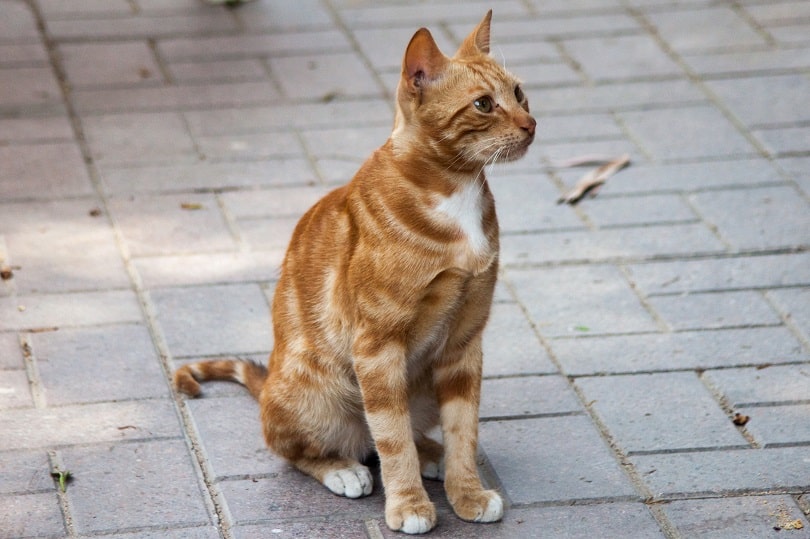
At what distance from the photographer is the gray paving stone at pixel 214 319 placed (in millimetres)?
4125

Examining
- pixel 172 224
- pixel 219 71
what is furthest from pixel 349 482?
pixel 219 71

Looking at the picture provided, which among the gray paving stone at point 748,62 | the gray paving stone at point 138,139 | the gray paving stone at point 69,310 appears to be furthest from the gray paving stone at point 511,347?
the gray paving stone at point 748,62

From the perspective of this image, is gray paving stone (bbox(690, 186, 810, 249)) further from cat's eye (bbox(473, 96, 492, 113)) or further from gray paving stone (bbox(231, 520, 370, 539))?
gray paving stone (bbox(231, 520, 370, 539))

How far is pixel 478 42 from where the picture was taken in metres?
3.32

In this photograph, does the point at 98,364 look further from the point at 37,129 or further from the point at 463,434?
the point at 37,129

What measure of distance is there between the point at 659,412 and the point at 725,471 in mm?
347

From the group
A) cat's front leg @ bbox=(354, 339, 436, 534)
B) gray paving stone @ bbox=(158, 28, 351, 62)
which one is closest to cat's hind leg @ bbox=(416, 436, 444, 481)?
cat's front leg @ bbox=(354, 339, 436, 534)

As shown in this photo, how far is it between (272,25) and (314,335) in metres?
3.68

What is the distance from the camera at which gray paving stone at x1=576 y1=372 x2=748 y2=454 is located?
12.1ft

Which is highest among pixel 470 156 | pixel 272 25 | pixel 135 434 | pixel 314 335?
pixel 470 156

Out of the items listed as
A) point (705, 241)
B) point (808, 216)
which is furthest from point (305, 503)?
point (808, 216)

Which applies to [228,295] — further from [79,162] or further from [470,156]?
[470,156]

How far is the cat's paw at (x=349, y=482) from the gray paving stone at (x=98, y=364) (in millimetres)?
733

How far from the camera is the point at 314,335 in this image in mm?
3377
